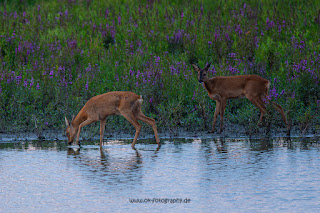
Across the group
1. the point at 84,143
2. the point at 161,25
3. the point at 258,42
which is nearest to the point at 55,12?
the point at 161,25

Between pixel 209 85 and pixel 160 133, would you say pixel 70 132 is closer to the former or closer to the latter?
pixel 160 133

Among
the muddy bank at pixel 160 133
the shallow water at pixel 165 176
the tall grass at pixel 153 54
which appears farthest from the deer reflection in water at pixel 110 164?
the tall grass at pixel 153 54

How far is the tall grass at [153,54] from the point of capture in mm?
14820

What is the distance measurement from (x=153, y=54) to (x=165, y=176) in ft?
34.8

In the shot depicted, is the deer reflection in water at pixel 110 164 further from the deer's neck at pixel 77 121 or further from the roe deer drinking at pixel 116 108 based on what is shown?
the deer's neck at pixel 77 121

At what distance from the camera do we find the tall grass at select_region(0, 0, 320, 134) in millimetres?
14820

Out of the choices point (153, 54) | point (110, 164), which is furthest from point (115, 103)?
point (153, 54)

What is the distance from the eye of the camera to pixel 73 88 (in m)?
16.0

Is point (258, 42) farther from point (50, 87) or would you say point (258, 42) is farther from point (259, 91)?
point (50, 87)

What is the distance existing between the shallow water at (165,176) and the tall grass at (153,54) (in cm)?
221

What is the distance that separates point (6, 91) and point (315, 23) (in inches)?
420

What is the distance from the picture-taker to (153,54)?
19.1 meters

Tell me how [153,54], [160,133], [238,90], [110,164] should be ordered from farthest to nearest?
[153,54] → [238,90] → [160,133] → [110,164]

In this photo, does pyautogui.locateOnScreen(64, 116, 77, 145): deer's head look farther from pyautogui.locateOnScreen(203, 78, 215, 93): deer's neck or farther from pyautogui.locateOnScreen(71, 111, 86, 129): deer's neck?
pyautogui.locateOnScreen(203, 78, 215, 93): deer's neck
